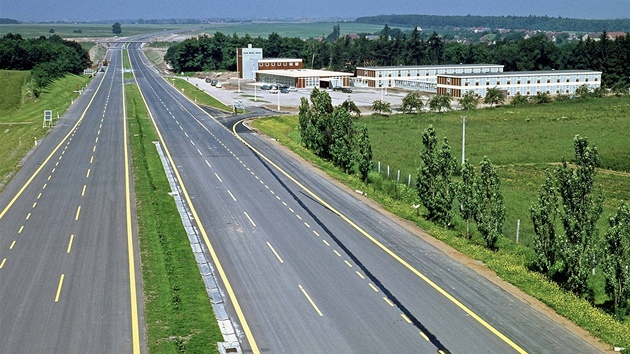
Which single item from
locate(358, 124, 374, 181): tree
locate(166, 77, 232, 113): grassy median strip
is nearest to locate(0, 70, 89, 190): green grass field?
locate(166, 77, 232, 113): grassy median strip

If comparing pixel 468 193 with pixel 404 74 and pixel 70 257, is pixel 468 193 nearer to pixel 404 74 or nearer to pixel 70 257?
pixel 70 257

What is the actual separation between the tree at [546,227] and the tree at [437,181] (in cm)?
935

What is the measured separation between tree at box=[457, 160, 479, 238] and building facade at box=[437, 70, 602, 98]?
96.9 meters

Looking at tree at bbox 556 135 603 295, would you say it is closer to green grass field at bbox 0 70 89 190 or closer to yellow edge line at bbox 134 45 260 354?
yellow edge line at bbox 134 45 260 354

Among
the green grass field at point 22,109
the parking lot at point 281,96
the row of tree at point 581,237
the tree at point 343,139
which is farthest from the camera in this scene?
the parking lot at point 281,96

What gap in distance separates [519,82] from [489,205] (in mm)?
115937

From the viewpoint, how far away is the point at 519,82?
15162cm

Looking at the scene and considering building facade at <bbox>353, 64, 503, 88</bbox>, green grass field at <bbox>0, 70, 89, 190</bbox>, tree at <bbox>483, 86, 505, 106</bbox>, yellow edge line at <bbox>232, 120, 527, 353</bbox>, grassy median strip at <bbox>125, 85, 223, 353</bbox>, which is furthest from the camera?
building facade at <bbox>353, 64, 503, 88</bbox>

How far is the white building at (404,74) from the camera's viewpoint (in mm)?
171125

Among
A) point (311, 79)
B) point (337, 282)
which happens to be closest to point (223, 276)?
point (337, 282)

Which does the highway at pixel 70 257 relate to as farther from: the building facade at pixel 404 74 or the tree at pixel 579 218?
the building facade at pixel 404 74

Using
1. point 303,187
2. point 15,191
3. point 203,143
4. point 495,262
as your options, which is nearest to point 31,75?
point 203,143

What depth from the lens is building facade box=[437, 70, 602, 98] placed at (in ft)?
478

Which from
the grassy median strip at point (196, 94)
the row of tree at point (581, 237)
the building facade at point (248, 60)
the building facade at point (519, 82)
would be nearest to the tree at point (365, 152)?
the row of tree at point (581, 237)
